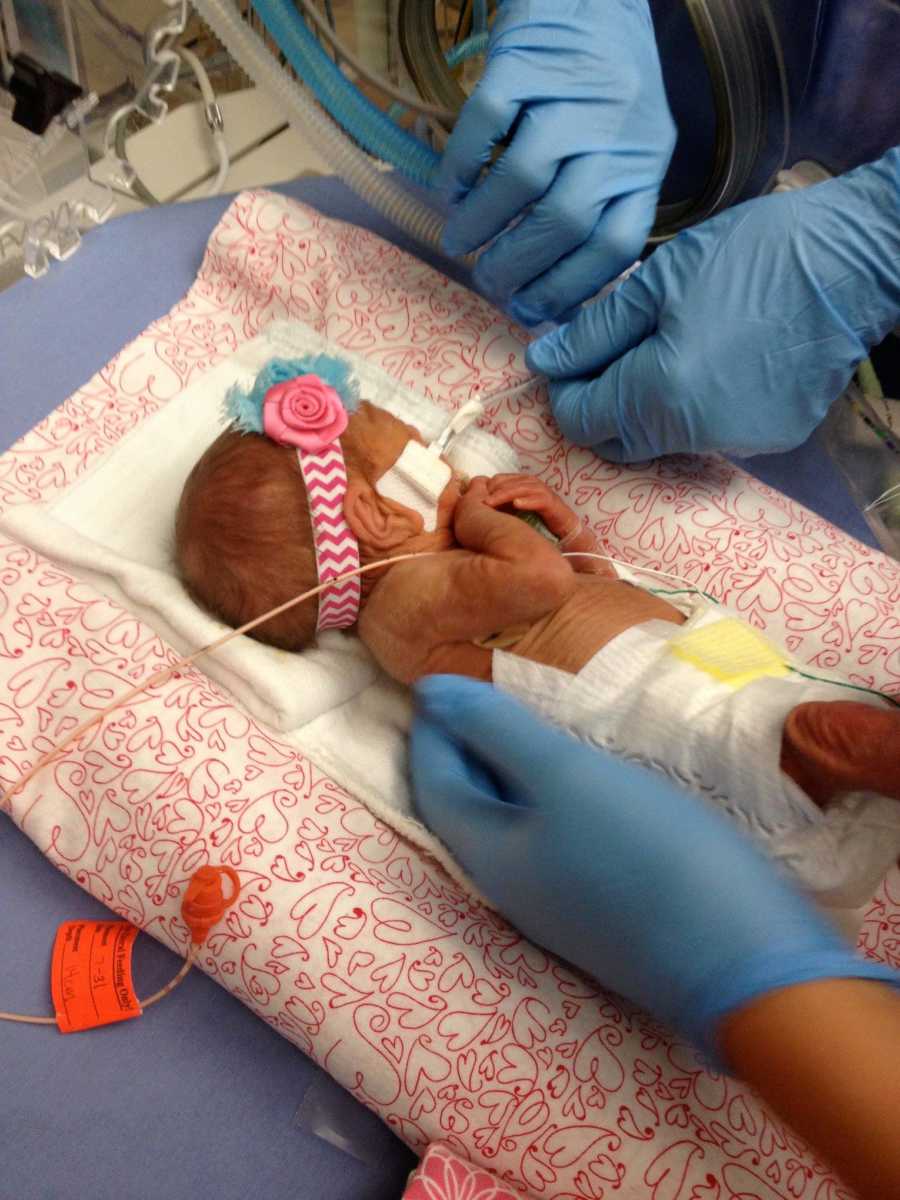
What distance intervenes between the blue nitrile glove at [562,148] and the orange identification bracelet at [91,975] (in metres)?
1.07

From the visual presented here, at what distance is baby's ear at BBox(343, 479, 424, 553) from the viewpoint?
120cm

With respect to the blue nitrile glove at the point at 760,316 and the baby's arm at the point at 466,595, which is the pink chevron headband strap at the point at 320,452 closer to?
the baby's arm at the point at 466,595

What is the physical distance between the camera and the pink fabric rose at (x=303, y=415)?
1.17 m

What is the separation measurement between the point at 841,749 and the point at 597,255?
79cm

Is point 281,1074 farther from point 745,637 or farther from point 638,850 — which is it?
point 745,637

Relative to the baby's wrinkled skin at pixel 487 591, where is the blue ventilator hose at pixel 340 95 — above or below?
above

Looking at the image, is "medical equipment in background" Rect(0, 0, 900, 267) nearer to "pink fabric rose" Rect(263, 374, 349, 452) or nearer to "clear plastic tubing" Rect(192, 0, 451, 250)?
"clear plastic tubing" Rect(192, 0, 451, 250)

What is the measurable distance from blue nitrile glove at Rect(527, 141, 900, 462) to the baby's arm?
27cm

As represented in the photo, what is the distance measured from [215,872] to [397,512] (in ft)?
1.69

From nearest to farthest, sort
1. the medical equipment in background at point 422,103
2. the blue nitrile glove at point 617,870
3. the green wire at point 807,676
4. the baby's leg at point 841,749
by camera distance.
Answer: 1. the blue nitrile glove at point 617,870
2. the baby's leg at point 841,749
3. the green wire at point 807,676
4. the medical equipment in background at point 422,103

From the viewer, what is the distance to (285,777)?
1159 mm

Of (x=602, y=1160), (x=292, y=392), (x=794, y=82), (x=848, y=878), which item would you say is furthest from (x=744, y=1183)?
(x=794, y=82)

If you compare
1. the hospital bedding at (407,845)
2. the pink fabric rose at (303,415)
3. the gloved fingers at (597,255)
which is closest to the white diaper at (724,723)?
the hospital bedding at (407,845)

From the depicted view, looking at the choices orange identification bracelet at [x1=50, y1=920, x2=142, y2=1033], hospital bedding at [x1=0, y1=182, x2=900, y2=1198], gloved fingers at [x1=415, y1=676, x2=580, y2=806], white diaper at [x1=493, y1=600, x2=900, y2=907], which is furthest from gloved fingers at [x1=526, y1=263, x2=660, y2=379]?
orange identification bracelet at [x1=50, y1=920, x2=142, y2=1033]
